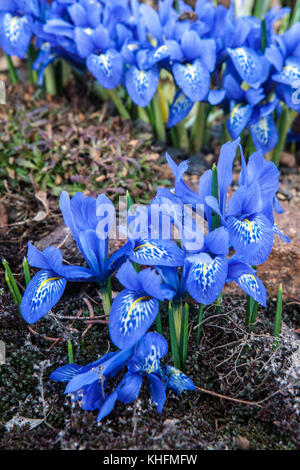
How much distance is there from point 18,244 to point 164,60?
4.78ft

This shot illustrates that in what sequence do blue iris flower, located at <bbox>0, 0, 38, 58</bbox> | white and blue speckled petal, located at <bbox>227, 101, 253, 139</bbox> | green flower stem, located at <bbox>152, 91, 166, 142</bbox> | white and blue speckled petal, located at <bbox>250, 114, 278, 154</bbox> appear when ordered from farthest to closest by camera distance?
green flower stem, located at <bbox>152, 91, 166, 142</bbox>
blue iris flower, located at <bbox>0, 0, 38, 58</bbox>
white and blue speckled petal, located at <bbox>250, 114, 278, 154</bbox>
white and blue speckled petal, located at <bbox>227, 101, 253, 139</bbox>

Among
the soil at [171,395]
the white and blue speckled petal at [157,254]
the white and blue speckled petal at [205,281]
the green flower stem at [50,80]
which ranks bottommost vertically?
the soil at [171,395]

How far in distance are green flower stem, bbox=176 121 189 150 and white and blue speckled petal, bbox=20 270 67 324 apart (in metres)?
1.91

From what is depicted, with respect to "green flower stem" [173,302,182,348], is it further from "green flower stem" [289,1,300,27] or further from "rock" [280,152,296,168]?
"green flower stem" [289,1,300,27]

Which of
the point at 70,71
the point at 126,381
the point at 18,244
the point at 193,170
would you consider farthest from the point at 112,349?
the point at 70,71

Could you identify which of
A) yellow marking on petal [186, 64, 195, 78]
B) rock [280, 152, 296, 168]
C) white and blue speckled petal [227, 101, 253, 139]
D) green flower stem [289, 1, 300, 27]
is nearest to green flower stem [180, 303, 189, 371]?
white and blue speckled petal [227, 101, 253, 139]

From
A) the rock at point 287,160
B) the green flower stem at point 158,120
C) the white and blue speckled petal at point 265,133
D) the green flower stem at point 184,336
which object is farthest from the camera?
the rock at point 287,160

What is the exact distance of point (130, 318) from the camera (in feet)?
5.60

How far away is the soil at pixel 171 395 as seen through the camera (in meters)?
1.81

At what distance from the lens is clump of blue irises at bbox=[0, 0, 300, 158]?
286 cm

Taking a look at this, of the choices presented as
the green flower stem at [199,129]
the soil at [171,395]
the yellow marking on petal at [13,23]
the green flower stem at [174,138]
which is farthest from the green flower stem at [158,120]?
the soil at [171,395]

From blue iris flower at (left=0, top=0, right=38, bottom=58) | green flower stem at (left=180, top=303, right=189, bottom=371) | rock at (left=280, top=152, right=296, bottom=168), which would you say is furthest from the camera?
rock at (left=280, top=152, right=296, bottom=168)

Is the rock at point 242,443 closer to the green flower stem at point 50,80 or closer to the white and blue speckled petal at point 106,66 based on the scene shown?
the white and blue speckled petal at point 106,66

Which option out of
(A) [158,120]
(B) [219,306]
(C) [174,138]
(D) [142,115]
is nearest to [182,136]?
(C) [174,138]
